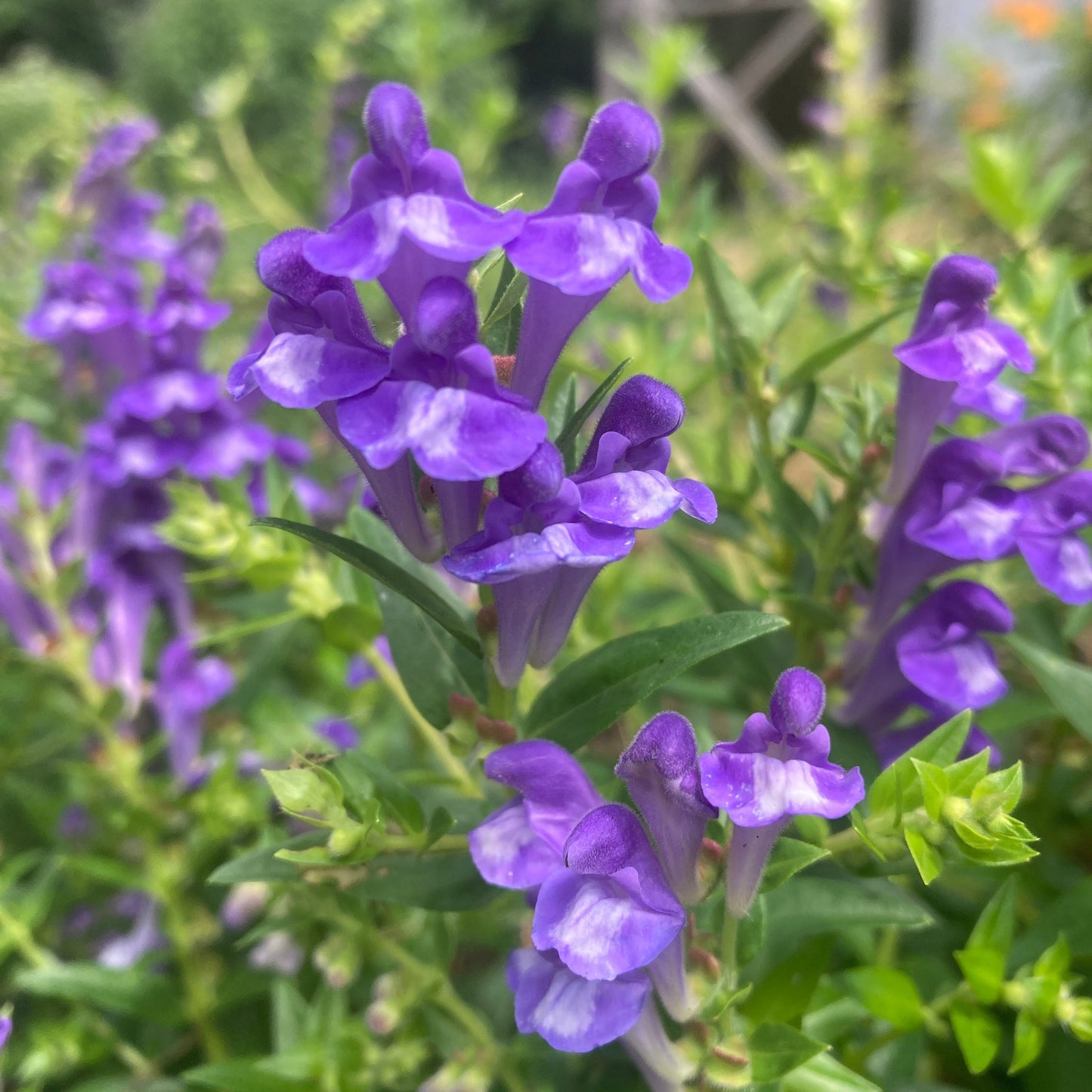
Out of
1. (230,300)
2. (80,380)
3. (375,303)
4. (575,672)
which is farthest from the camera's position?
(375,303)

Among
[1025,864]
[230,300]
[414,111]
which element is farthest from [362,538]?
[230,300]

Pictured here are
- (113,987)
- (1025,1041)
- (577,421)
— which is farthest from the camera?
(113,987)

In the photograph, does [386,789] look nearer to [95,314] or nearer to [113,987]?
[113,987]

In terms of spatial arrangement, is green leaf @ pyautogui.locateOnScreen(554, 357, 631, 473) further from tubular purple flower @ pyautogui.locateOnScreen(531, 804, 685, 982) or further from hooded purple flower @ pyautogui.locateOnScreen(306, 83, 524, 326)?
tubular purple flower @ pyautogui.locateOnScreen(531, 804, 685, 982)

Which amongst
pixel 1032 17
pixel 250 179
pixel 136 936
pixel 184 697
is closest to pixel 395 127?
pixel 184 697

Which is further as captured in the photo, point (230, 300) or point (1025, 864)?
point (230, 300)

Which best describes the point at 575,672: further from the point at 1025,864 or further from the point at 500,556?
the point at 1025,864

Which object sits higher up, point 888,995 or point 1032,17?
point 888,995
